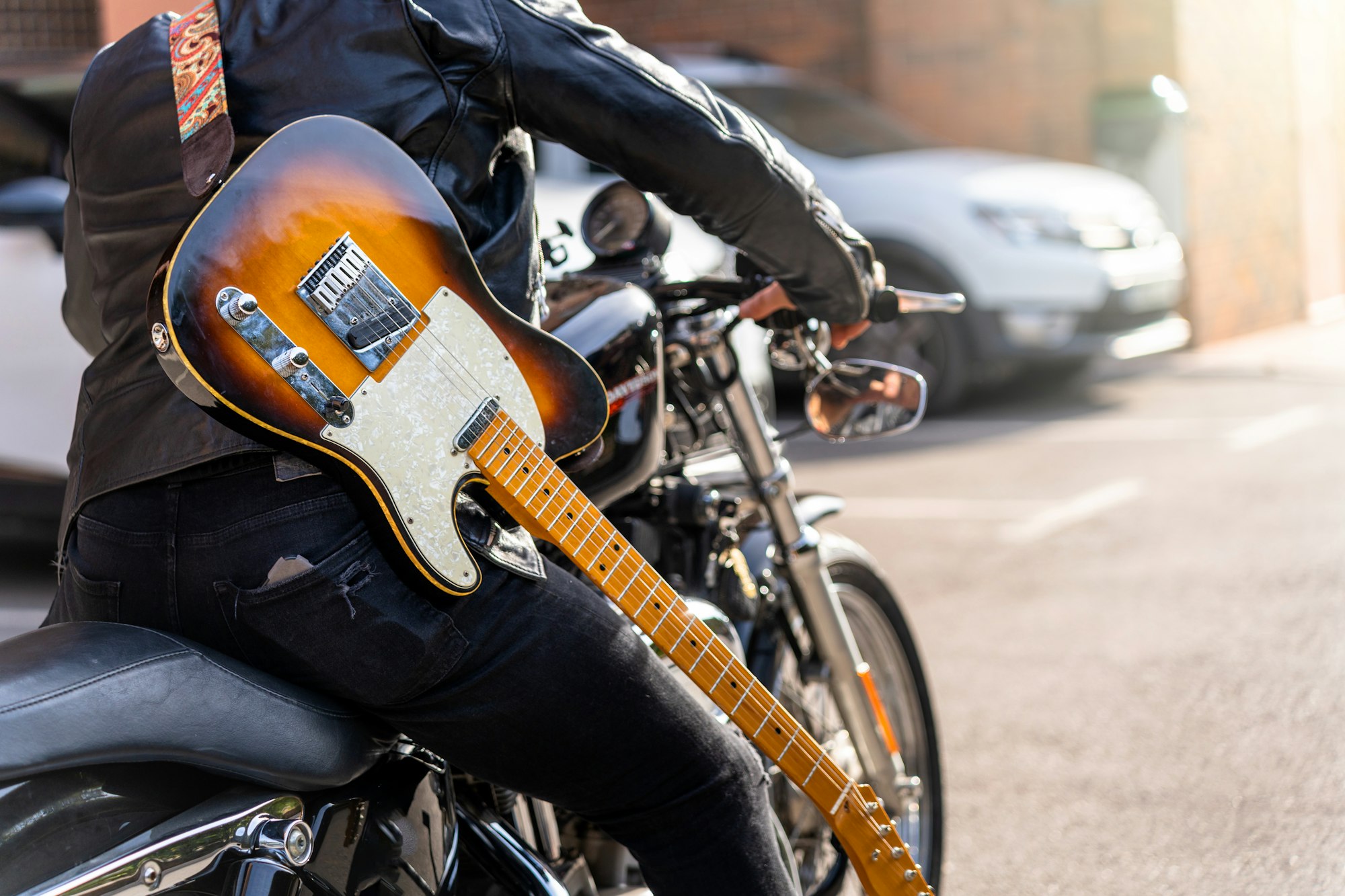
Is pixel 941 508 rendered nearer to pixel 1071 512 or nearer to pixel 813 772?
pixel 1071 512

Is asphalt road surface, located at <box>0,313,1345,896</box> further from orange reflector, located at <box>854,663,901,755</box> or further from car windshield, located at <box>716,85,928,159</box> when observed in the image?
car windshield, located at <box>716,85,928,159</box>

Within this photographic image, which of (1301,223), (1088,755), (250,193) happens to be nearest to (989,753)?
(1088,755)

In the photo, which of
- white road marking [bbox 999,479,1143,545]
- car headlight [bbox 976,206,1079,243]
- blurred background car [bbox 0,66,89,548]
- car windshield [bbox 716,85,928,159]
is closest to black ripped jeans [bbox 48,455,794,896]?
blurred background car [bbox 0,66,89,548]

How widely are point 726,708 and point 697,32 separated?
10.8 metres

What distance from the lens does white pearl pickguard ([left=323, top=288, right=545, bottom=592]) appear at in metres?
1.33

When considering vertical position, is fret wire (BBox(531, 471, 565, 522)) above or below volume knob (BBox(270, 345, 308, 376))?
below

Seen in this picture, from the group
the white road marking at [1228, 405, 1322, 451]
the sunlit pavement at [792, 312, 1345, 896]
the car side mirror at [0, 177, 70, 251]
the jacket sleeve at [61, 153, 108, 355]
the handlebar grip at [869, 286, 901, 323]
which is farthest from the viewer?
the white road marking at [1228, 405, 1322, 451]

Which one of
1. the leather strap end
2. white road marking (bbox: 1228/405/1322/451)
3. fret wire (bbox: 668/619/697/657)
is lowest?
white road marking (bbox: 1228/405/1322/451)

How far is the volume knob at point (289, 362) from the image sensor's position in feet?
4.24

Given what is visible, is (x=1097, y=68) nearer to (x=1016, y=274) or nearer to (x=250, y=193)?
(x=1016, y=274)

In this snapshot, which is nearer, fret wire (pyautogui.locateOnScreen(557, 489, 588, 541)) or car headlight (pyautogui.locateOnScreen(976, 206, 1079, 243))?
fret wire (pyautogui.locateOnScreen(557, 489, 588, 541))

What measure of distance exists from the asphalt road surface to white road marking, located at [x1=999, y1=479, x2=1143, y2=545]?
0.04 feet

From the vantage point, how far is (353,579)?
1330 mm

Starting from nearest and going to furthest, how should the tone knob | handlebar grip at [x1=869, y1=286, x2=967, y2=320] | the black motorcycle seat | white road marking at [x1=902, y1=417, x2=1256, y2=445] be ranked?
the black motorcycle seat → the tone knob → handlebar grip at [x1=869, y1=286, x2=967, y2=320] → white road marking at [x1=902, y1=417, x2=1256, y2=445]
